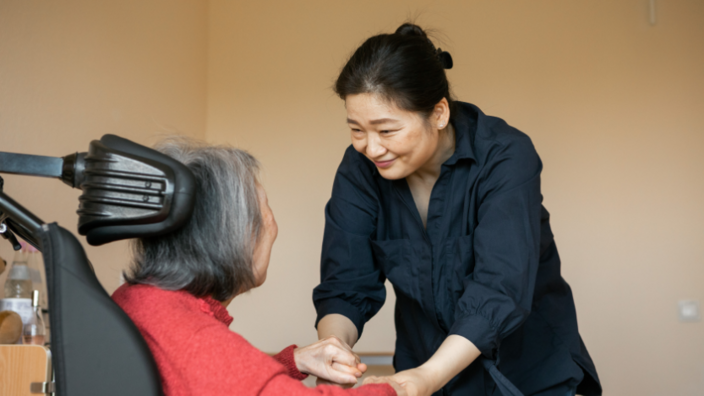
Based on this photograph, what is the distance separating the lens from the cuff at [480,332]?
1.25m

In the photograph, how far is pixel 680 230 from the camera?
124 inches

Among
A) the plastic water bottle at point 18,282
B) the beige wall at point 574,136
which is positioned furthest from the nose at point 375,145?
the beige wall at point 574,136

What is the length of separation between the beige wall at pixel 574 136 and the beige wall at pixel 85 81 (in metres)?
0.56

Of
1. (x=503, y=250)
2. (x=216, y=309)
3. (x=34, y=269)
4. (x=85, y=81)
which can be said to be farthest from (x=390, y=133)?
(x=85, y=81)

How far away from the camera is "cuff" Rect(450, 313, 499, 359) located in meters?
1.25

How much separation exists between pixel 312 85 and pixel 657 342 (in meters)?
2.30

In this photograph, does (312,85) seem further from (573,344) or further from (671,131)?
(573,344)

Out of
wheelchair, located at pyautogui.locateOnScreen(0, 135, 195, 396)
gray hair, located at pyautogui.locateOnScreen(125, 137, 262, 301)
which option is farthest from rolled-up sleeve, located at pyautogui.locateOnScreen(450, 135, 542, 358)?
wheelchair, located at pyautogui.locateOnScreen(0, 135, 195, 396)

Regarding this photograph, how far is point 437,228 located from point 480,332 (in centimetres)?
40

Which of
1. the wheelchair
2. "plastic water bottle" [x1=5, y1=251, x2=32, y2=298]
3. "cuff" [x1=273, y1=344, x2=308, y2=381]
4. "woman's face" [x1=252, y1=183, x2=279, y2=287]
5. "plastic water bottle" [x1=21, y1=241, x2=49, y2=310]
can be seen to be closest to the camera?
the wheelchair

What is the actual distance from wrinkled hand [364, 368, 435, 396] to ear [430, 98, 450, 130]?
26.1 inches

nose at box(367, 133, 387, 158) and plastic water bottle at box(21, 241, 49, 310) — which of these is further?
plastic water bottle at box(21, 241, 49, 310)

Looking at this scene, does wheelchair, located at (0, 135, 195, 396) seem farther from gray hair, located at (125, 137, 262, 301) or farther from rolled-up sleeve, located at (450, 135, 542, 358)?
rolled-up sleeve, located at (450, 135, 542, 358)

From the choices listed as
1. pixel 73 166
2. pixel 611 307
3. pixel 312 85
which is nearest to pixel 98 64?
pixel 312 85
